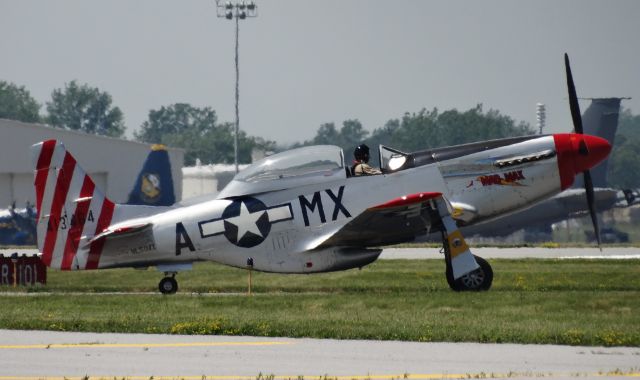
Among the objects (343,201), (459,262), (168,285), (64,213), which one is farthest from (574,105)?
(64,213)

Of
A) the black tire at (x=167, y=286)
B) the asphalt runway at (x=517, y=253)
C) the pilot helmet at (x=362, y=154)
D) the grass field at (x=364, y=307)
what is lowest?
the grass field at (x=364, y=307)

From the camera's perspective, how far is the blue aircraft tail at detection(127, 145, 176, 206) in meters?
46.6

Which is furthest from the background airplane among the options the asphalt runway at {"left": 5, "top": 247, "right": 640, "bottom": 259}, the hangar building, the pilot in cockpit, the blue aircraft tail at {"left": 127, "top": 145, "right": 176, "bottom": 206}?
the pilot in cockpit

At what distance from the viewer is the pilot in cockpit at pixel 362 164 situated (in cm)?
2055

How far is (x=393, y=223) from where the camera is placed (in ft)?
66.5

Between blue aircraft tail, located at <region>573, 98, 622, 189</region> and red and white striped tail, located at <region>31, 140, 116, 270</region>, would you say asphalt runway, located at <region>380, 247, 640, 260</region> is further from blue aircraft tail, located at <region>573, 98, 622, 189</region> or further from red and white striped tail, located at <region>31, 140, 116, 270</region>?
red and white striped tail, located at <region>31, 140, 116, 270</region>

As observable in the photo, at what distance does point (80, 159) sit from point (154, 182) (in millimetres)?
24832

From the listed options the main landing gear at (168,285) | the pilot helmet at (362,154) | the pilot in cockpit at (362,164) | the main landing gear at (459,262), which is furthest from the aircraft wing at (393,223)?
the main landing gear at (168,285)

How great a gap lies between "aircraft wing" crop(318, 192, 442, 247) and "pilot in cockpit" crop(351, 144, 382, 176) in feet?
2.86

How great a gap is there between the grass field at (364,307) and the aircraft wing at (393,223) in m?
0.92

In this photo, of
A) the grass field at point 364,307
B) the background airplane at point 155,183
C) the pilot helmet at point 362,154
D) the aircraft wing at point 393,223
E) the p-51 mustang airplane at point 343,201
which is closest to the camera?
the grass field at point 364,307

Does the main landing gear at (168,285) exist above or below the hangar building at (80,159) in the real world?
below

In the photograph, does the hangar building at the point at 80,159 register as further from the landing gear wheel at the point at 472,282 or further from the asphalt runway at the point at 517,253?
the landing gear wheel at the point at 472,282

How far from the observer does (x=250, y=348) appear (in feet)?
43.8
